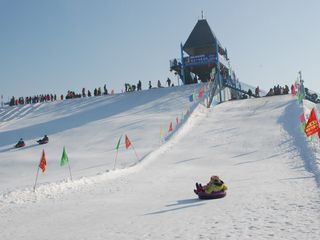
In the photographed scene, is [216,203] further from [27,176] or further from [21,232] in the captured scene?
[27,176]

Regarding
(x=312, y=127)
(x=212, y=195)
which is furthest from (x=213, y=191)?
(x=312, y=127)

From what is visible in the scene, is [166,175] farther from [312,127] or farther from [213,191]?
[312,127]

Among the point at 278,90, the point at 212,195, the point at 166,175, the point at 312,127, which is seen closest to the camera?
the point at 212,195

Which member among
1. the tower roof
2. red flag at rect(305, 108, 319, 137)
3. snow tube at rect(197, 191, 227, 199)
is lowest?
snow tube at rect(197, 191, 227, 199)

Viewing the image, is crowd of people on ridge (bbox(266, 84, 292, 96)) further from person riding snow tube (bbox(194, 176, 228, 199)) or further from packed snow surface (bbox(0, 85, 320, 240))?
person riding snow tube (bbox(194, 176, 228, 199))

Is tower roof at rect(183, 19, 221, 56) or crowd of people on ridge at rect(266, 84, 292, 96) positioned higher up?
tower roof at rect(183, 19, 221, 56)

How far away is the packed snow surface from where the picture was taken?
7777mm

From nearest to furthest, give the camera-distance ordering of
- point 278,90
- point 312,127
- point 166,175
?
point 166,175 < point 312,127 < point 278,90

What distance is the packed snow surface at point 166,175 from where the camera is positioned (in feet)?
25.5

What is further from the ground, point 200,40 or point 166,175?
point 200,40

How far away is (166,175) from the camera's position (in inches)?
557

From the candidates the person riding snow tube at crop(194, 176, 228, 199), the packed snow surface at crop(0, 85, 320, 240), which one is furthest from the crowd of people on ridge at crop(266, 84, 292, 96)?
the person riding snow tube at crop(194, 176, 228, 199)

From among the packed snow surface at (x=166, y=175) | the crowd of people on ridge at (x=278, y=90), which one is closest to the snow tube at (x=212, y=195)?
the packed snow surface at (x=166, y=175)

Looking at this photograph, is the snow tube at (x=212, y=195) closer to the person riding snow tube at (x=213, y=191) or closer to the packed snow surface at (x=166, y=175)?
the person riding snow tube at (x=213, y=191)
